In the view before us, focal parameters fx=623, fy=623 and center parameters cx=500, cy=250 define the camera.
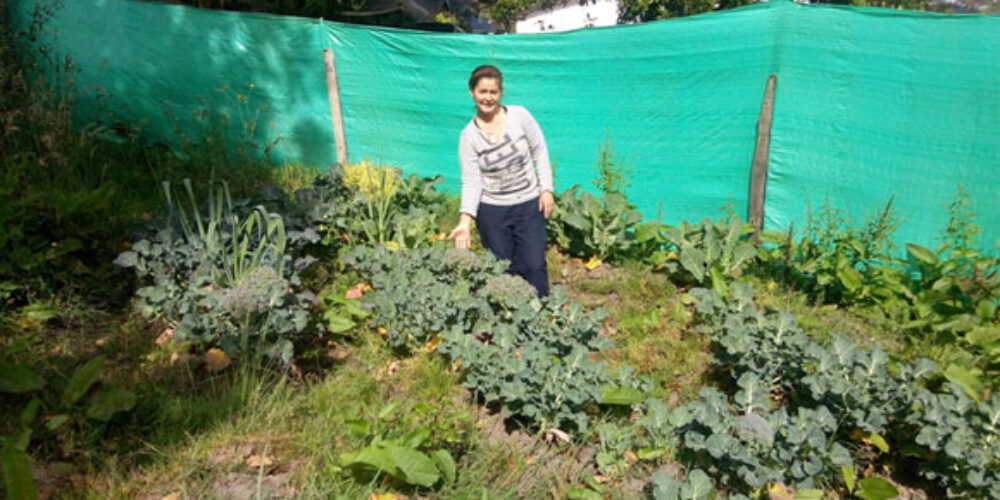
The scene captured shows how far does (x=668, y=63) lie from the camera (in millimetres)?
4691

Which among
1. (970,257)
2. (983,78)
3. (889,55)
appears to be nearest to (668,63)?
(889,55)

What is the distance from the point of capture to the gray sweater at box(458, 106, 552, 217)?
146 inches

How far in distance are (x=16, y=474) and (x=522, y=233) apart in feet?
8.81


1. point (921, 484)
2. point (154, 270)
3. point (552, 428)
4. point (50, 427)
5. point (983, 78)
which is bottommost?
point (921, 484)

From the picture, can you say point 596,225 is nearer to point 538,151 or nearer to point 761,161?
point 538,151

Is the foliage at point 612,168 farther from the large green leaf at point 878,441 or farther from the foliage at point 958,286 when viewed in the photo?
the large green leaf at point 878,441

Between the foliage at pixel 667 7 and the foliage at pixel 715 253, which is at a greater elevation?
the foliage at pixel 667 7

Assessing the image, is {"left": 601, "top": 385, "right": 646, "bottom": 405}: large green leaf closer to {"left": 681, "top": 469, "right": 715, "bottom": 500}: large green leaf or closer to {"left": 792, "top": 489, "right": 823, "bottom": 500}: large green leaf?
{"left": 681, "top": 469, "right": 715, "bottom": 500}: large green leaf

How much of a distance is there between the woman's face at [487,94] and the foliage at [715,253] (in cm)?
160

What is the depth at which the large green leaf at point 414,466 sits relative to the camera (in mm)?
2076

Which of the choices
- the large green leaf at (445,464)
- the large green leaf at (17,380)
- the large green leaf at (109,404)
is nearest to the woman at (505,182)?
the large green leaf at (445,464)

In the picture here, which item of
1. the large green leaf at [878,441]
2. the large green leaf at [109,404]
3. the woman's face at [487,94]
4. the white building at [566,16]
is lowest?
the large green leaf at [878,441]

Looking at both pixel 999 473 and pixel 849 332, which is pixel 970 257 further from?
pixel 999 473

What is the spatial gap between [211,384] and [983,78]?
436cm
